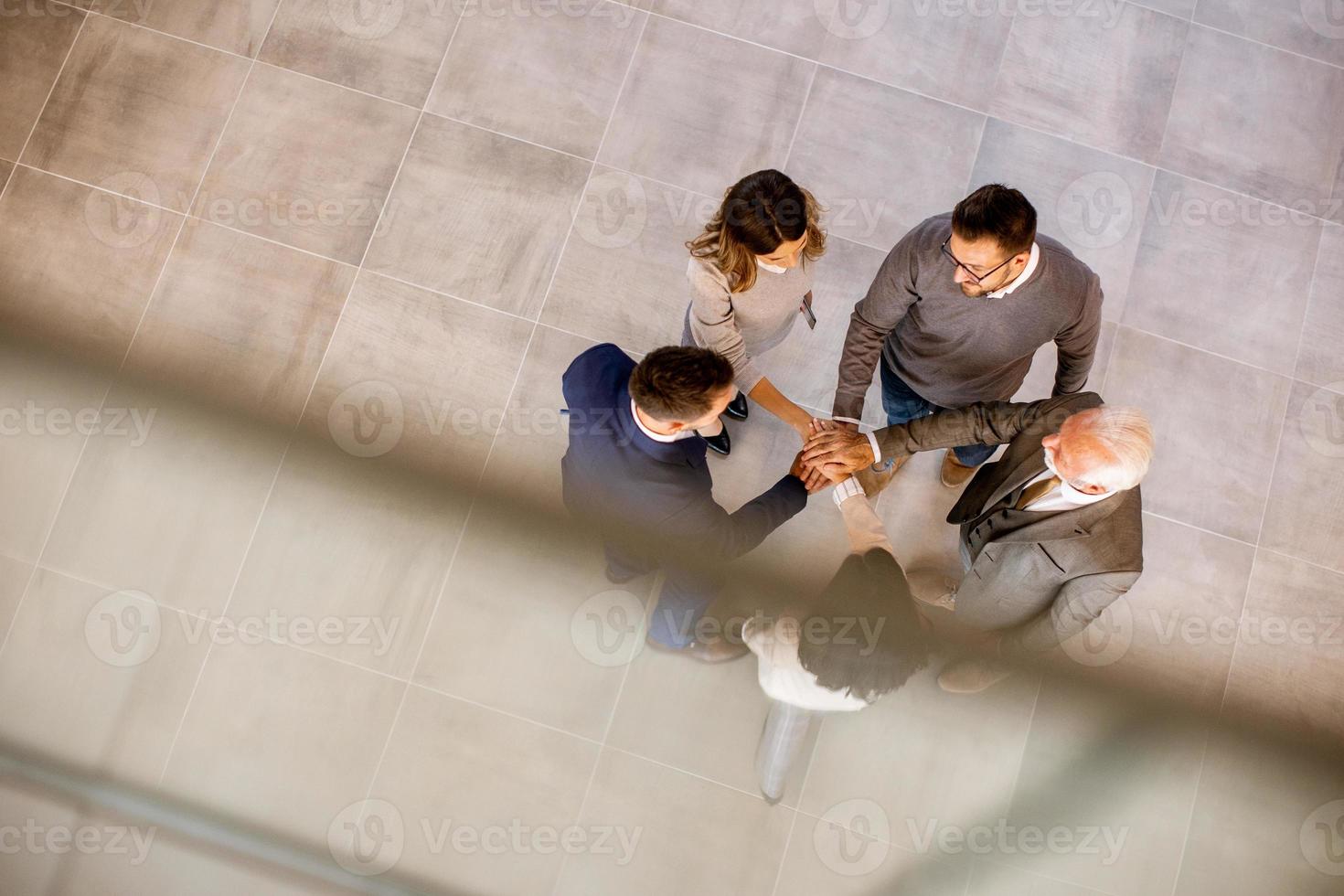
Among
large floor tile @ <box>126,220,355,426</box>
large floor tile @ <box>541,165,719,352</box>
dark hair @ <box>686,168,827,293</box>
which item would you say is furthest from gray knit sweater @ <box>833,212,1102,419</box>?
large floor tile @ <box>126,220,355,426</box>

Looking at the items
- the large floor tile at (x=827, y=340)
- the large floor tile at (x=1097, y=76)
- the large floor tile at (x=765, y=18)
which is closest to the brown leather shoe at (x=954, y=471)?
the large floor tile at (x=827, y=340)

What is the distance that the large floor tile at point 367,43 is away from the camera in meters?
3.75

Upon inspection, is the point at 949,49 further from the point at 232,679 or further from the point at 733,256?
the point at 232,679

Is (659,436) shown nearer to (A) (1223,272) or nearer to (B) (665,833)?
(B) (665,833)

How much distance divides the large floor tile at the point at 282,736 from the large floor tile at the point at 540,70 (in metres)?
2.95

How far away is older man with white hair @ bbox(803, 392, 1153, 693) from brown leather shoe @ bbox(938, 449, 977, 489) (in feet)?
2.28

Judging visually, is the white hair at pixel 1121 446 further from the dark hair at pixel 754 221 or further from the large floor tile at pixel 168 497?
the large floor tile at pixel 168 497

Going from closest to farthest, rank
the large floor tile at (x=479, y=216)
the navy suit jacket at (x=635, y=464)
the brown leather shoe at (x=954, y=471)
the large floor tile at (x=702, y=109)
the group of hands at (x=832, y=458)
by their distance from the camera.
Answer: the navy suit jacket at (x=635, y=464) → the group of hands at (x=832, y=458) → the brown leather shoe at (x=954, y=471) → the large floor tile at (x=479, y=216) → the large floor tile at (x=702, y=109)

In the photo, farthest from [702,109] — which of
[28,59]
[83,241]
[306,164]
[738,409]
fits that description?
[28,59]

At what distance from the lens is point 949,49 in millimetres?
3766

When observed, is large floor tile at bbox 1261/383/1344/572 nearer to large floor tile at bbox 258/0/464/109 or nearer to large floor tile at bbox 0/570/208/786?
large floor tile at bbox 0/570/208/786

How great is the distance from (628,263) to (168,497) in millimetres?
2730

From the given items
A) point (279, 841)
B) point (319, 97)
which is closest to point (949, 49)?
point (319, 97)

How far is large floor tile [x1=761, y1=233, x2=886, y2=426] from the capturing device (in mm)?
3410
